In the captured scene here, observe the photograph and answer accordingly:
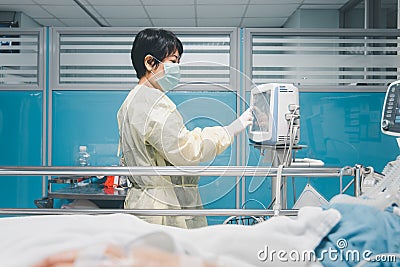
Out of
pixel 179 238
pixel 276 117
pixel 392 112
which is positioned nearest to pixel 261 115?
pixel 276 117

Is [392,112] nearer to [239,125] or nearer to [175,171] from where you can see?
[239,125]

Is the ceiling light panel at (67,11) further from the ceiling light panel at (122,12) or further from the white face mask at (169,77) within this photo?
the white face mask at (169,77)

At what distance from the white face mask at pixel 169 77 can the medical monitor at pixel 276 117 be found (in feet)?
1.00

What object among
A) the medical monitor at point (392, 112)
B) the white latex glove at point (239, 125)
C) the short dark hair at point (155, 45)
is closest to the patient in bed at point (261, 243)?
the medical monitor at point (392, 112)

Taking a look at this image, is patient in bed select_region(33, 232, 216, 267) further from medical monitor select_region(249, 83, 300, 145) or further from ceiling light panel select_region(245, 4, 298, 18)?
ceiling light panel select_region(245, 4, 298, 18)

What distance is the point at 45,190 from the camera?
9.00 ft

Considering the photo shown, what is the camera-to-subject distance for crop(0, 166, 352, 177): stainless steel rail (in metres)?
1.39

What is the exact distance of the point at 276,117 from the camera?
1672 mm

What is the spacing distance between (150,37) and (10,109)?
1.50 m

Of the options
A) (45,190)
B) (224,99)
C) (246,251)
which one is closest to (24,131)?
(45,190)

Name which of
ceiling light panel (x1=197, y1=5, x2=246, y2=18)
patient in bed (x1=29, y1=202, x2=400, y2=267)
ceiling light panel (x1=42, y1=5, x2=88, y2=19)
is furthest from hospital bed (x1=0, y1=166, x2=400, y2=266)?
ceiling light panel (x1=42, y1=5, x2=88, y2=19)

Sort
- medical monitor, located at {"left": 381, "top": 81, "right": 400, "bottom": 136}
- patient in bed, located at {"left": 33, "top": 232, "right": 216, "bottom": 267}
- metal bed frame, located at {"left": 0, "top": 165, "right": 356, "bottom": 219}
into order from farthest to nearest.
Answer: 1. metal bed frame, located at {"left": 0, "top": 165, "right": 356, "bottom": 219}
2. medical monitor, located at {"left": 381, "top": 81, "right": 400, "bottom": 136}
3. patient in bed, located at {"left": 33, "top": 232, "right": 216, "bottom": 267}

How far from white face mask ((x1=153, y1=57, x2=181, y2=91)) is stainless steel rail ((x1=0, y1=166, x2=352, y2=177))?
32 cm

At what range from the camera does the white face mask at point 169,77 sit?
157 cm
